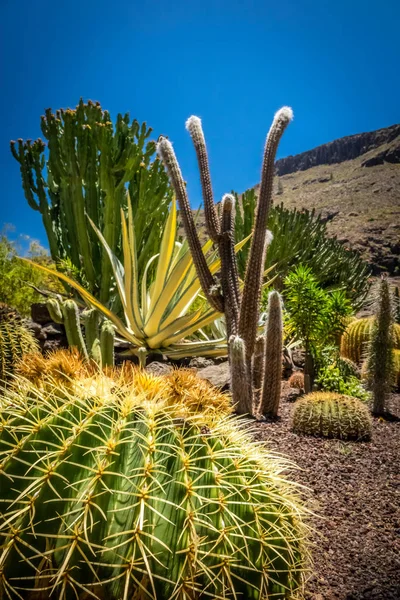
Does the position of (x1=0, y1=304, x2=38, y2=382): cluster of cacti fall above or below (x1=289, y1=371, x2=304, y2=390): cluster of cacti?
above

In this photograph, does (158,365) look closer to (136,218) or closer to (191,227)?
(191,227)

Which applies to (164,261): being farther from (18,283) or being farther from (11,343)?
(18,283)

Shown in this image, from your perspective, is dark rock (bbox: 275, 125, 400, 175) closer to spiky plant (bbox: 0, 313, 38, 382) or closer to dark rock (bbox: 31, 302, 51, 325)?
dark rock (bbox: 31, 302, 51, 325)

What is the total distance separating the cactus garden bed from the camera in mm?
2043

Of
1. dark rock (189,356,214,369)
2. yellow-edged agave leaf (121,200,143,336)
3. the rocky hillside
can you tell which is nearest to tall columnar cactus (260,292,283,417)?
yellow-edged agave leaf (121,200,143,336)

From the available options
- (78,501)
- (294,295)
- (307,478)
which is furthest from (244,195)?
(78,501)

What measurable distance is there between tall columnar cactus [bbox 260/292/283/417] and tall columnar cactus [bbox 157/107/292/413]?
0.29 metres

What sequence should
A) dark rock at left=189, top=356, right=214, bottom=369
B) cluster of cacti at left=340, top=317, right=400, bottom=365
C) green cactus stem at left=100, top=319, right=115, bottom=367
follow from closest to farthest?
green cactus stem at left=100, top=319, right=115, bottom=367 < dark rock at left=189, top=356, right=214, bottom=369 < cluster of cacti at left=340, top=317, right=400, bottom=365

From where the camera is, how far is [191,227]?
481 centimetres

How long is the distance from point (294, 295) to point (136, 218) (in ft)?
10.3

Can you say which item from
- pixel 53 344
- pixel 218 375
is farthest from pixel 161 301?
pixel 53 344

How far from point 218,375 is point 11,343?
107 inches

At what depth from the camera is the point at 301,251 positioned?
43.2 feet

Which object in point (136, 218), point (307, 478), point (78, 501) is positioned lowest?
point (307, 478)
